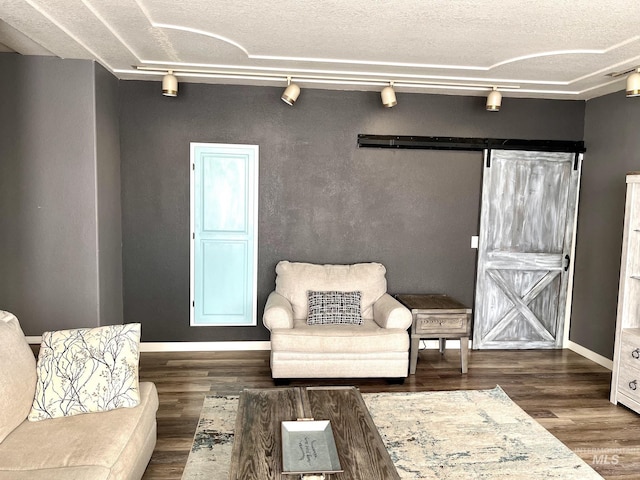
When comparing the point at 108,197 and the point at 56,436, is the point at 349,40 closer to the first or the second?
the point at 108,197

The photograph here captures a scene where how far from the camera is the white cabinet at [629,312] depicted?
354 cm

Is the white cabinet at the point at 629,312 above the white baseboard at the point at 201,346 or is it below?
above

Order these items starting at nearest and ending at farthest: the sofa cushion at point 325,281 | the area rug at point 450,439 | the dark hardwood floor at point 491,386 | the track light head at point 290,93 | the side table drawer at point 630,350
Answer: the area rug at point 450,439 → the dark hardwood floor at point 491,386 → the side table drawer at point 630,350 → the track light head at point 290,93 → the sofa cushion at point 325,281

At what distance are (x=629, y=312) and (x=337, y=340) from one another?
2222 millimetres

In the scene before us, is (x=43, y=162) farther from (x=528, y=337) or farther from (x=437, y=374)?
(x=528, y=337)

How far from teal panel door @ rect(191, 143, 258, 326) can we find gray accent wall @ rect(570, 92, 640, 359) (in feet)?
10.8

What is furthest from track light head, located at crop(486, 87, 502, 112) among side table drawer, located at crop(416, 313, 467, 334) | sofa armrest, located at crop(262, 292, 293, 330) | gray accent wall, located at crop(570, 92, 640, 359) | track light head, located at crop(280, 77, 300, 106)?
sofa armrest, located at crop(262, 292, 293, 330)

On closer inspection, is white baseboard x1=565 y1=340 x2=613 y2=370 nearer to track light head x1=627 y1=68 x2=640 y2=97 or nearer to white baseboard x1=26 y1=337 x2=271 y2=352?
track light head x1=627 y1=68 x2=640 y2=97

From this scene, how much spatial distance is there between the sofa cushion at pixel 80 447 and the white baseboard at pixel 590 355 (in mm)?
4110

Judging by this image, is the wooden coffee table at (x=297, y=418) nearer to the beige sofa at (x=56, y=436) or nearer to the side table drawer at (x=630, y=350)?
the beige sofa at (x=56, y=436)

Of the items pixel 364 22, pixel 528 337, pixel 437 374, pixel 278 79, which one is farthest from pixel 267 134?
pixel 528 337

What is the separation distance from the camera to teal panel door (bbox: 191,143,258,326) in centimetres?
459

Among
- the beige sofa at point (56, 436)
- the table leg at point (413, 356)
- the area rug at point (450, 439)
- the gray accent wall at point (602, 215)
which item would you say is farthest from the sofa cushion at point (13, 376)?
the gray accent wall at point (602, 215)

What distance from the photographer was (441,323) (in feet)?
13.9
